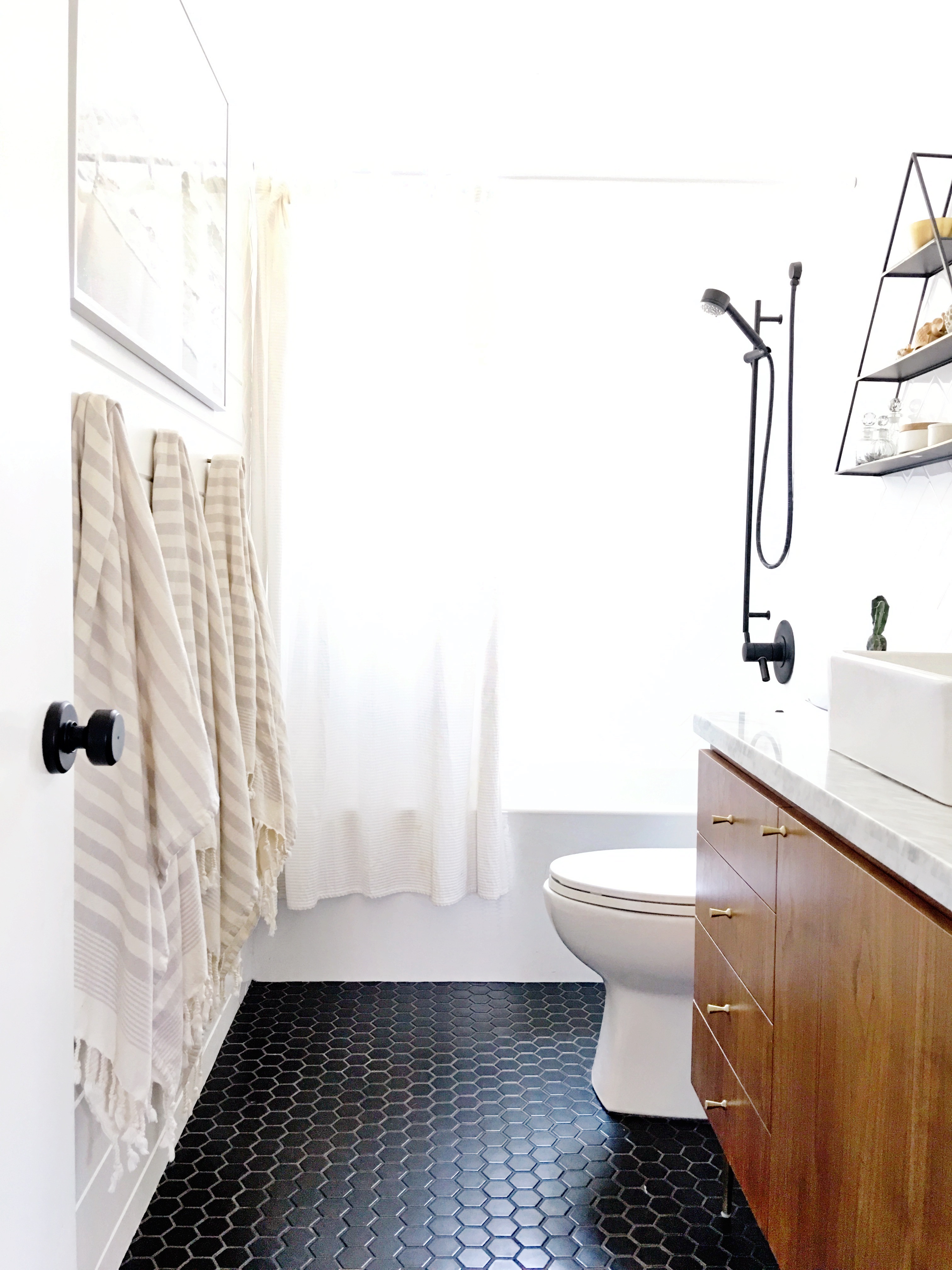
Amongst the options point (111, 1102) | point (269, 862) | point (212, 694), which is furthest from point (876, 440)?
point (111, 1102)

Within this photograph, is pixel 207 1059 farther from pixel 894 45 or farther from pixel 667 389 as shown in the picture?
pixel 894 45

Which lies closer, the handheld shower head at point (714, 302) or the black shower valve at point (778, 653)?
the handheld shower head at point (714, 302)

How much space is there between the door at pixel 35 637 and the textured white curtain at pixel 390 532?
65.3 inches

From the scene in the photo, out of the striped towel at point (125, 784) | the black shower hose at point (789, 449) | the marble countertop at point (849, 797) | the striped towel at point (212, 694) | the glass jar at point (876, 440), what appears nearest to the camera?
the marble countertop at point (849, 797)

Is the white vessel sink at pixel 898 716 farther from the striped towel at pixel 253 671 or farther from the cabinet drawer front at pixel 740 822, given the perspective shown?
the striped towel at pixel 253 671

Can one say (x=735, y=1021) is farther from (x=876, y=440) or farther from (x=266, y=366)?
(x=266, y=366)

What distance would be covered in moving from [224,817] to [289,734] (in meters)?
0.91

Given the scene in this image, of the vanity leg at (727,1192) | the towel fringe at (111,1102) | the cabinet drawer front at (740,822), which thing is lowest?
the vanity leg at (727,1192)

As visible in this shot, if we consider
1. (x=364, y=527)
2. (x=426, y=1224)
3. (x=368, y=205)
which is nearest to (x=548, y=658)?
(x=364, y=527)

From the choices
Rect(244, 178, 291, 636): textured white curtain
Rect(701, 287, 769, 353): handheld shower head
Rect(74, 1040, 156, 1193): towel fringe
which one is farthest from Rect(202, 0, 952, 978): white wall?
Rect(74, 1040, 156, 1193): towel fringe

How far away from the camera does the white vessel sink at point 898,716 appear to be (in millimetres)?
1073

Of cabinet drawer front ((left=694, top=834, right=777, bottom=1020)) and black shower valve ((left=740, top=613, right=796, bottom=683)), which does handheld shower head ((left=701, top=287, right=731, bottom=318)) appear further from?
cabinet drawer front ((left=694, top=834, right=777, bottom=1020))

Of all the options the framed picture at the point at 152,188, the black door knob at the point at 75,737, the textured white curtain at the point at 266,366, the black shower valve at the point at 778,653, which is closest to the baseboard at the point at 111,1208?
the black door knob at the point at 75,737

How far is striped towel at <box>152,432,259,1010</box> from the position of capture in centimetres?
158
